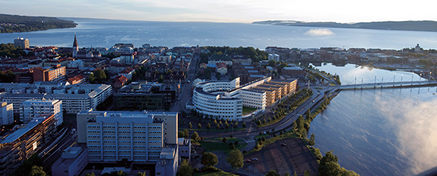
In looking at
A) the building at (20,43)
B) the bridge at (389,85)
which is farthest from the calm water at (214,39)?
the bridge at (389,85)

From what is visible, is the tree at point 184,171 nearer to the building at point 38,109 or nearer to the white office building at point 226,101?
the white office building at point 226,101

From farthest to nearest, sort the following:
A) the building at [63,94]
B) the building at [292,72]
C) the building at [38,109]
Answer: the building at [292,72] < the building at [63,94] < the building at [38,109]

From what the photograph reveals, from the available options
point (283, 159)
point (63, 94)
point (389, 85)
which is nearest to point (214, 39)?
point (389, 85)

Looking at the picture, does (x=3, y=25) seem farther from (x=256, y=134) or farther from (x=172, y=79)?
(x=256, y=134)

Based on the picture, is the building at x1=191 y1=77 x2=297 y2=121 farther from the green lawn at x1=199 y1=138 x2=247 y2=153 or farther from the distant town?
the green lawn at x1=199 y1=138 x2=247 y2=153

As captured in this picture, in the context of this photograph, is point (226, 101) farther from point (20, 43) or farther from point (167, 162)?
point (20, 43)

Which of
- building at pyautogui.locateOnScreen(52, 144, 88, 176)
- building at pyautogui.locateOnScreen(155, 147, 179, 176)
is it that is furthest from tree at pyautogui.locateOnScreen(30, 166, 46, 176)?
building at pyautogui.locateOnScreen(155, 147, 179, 176)
